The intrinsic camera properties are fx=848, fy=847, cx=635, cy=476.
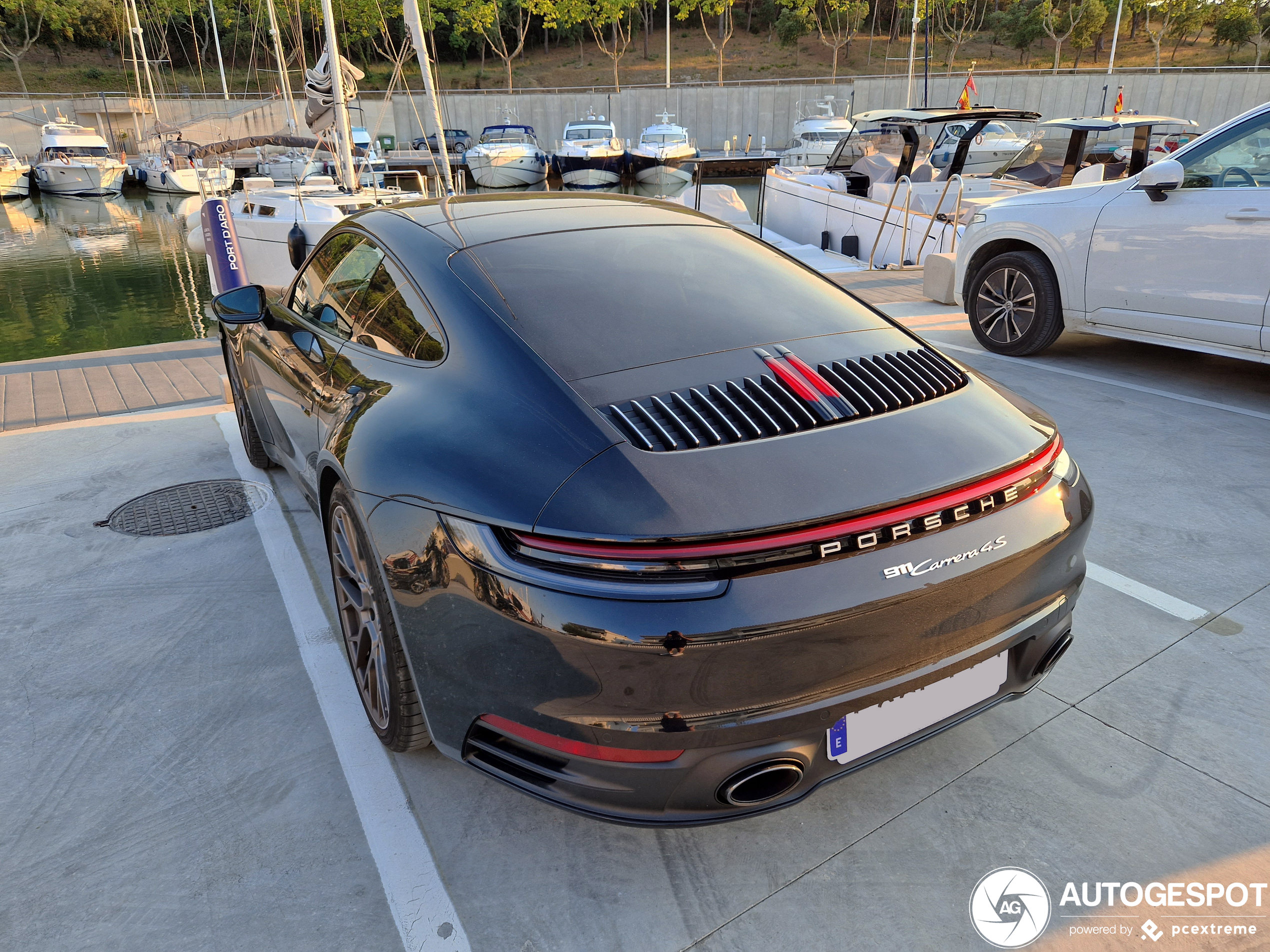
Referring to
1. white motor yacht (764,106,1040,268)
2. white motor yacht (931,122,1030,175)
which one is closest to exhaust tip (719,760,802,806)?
white motor yacht (764,106,1040,268)

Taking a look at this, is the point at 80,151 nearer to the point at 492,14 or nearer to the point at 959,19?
the point at 492,14

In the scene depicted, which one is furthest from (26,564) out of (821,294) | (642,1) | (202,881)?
(642,1)

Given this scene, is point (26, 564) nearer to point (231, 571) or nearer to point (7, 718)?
point (231, 571)

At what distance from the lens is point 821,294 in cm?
Result: 272

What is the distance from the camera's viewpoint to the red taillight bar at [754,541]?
1643 mm

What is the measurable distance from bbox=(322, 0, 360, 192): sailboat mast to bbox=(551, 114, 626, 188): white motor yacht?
19.3m

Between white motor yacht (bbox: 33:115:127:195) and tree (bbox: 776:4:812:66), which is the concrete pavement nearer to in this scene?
white motor yacht (bbox: 33:115:127:195)

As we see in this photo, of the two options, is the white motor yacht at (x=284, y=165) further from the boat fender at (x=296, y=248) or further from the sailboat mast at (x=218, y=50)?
the boat fender at (x=296, y=248)

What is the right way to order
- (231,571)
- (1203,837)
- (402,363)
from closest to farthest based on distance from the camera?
(1203,837), (402,363), (231,571)

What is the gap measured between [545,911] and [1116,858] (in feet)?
4.45

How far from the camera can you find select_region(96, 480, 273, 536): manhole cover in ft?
12.9

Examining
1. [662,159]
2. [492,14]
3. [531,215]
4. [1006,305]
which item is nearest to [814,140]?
[662,159]

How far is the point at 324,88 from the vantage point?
14.1 metres

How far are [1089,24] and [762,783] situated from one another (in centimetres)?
6943
